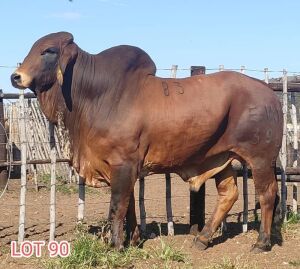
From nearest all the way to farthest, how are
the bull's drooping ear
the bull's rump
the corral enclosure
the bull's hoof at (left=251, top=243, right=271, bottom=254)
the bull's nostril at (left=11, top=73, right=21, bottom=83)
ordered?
the bull's nostril at (left=11, top=73, right=21, bottom=83) → the bull's drooping ear → the bull's rump → the bull's hoof at (left=251, top=243, right=271, bottom=254) → the corral enclosure

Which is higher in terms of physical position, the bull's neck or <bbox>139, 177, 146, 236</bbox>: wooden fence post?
the bull's neck

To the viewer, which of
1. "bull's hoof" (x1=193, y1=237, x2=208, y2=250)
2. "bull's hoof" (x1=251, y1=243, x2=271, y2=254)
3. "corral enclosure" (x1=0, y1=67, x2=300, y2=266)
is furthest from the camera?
"corral enclosure" (x1=0, y1=67, x2=300, y2=266)

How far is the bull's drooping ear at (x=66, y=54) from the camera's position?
6.49 metres

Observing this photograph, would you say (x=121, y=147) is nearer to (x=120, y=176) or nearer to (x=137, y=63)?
(x=120, y=176)

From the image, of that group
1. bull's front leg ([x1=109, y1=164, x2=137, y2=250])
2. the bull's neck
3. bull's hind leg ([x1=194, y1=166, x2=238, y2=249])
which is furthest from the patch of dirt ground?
the bull's neck

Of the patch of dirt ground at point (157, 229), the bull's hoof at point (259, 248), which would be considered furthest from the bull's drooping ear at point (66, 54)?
the bull's hoof at point (259, 248)

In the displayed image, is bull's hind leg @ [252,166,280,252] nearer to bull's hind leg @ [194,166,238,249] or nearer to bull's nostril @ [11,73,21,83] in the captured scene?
bull's hind leg @ [194,166,238,249]

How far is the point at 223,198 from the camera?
7500 mm

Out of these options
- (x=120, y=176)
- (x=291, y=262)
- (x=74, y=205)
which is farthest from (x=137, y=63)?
(x=74, y=205)

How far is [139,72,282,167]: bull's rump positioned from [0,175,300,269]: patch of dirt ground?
119cm

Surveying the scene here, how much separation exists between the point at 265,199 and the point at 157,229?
1.68 m

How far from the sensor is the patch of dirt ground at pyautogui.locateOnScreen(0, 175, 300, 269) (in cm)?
663

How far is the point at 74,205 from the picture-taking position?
35.7 feet

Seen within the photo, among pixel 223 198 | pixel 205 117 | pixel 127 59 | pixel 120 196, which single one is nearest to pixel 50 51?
pixel 127 59
